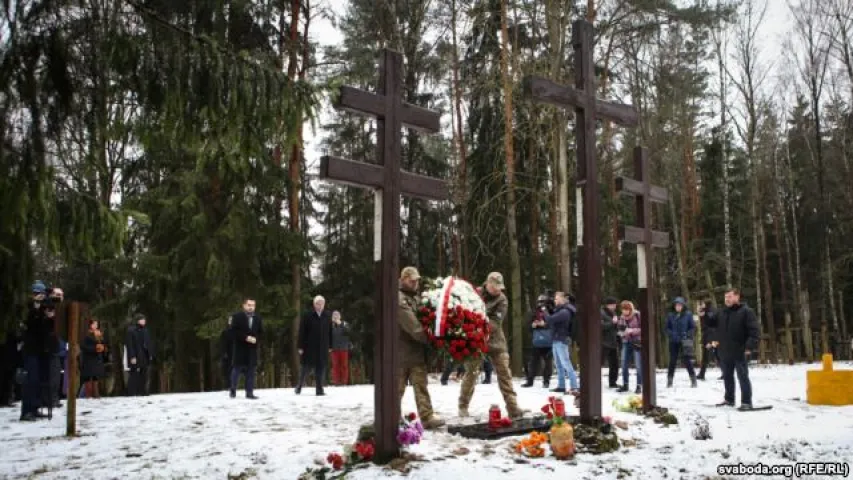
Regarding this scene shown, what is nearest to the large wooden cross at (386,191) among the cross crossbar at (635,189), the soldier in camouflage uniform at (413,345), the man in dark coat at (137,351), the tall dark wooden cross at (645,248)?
the soldier in camouflage uniform at (413,345)

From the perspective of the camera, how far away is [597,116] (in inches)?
376

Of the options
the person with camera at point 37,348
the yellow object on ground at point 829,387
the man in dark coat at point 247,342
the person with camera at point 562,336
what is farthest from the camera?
the person with camera at point 562,336

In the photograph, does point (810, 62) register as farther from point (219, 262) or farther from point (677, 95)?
point (219, 262)

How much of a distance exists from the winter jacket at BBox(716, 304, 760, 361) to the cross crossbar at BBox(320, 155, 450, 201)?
571 centimetres

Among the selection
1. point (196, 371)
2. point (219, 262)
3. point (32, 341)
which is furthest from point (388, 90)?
point (196, 371)

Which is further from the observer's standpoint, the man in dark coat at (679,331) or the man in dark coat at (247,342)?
the man in dark coat at (679,331)

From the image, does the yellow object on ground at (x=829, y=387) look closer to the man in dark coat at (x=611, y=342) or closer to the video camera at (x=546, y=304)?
the man in dark coat at (x=611, y=342)

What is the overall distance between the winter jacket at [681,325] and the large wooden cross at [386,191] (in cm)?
865

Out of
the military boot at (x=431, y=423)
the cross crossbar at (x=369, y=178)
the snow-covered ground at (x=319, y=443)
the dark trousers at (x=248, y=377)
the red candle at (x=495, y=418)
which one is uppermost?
the cross crossbar at (x=369, y=178)

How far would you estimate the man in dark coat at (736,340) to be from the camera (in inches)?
432

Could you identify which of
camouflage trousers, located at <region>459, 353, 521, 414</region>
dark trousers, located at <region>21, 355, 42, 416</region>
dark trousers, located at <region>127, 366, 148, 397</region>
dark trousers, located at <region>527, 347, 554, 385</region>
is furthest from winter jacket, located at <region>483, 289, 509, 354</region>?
dark trousers, located at <region>127, 366, 148, 397</region>

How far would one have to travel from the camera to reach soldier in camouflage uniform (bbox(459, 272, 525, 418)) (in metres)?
9.52

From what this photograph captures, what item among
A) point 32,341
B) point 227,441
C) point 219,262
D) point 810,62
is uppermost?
point 810,62

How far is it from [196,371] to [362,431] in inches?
641
